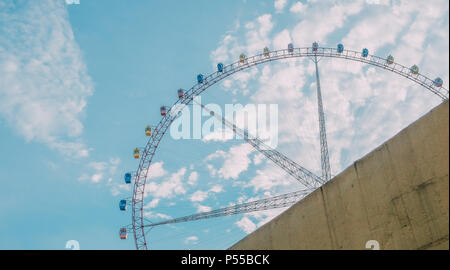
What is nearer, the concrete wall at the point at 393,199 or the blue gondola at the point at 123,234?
the concrete wall at the point at 393,199

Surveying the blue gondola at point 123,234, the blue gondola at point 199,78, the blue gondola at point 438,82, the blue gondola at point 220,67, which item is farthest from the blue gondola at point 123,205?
the blue gondola at point 438,82

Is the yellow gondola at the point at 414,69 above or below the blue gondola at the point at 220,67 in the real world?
below

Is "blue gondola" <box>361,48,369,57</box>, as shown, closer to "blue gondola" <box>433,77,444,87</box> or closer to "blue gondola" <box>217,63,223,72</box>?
"blue gondola" <box>433,77,444,87</box>

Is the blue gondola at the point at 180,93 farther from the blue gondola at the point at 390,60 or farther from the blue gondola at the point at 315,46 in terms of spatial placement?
the blue gondola at the point at 390,60

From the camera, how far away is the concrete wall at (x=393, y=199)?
5.28 meters

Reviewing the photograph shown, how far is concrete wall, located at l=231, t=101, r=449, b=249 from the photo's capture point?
17.3 feet

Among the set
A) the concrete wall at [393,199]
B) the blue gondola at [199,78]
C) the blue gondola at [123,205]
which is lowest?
the concrete wall at [393,199]

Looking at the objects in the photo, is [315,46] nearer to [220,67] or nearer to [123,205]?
[220,67]

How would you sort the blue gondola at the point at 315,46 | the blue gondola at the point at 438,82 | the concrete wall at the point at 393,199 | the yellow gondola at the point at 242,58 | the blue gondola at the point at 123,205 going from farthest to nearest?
the blue gondola at the point at 123,205
the blue gondola at the point at 438,82
the blue gondola at the point at 315,46
the yellow gondola at the point at 242,58
the concrete wall at the point at 393,199

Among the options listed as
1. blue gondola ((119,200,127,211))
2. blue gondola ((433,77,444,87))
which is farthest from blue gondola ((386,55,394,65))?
blue gondola ((119,200,127,211))
